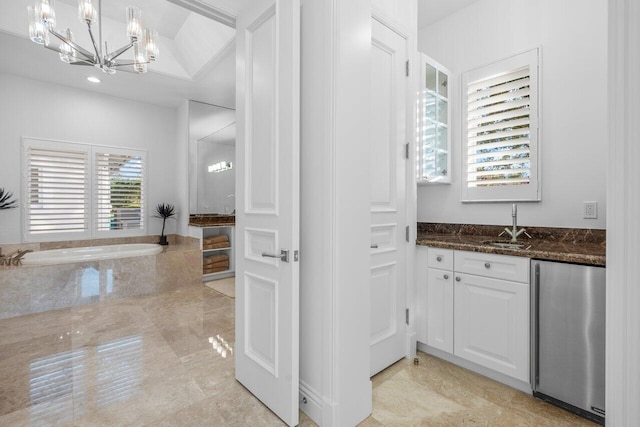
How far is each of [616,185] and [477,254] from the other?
1.26 metres

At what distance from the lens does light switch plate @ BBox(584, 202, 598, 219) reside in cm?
206

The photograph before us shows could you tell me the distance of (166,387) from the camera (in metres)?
1.88

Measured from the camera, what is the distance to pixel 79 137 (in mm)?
4512

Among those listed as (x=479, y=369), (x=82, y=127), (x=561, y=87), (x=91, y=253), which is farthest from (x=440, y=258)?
(x=82, y=127)

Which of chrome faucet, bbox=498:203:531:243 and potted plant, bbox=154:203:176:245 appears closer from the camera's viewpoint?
chrome faucet, bbox=498:203:531:243

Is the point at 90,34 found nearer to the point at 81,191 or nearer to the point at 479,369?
the point at 81,191

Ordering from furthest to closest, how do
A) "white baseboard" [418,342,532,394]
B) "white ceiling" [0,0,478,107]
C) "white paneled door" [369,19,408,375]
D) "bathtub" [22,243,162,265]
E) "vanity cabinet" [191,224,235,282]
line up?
1. "vanity cabinet" [191,224,235,282]
2. "bathtub" [22,243,162,265]
3. "white ceiling" [0,0,478,107]
4. "white paneled door" [369,19,408,375]
5. "white baseboard" [418,342,532,394]

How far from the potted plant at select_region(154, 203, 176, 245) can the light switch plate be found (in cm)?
518

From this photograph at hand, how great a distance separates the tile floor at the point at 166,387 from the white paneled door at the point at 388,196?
0.26 metres

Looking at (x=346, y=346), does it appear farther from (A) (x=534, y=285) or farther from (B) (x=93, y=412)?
(B) (x=93, y=412)

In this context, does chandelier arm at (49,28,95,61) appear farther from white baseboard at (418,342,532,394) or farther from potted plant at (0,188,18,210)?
white baseboard at (418,342,532,394)

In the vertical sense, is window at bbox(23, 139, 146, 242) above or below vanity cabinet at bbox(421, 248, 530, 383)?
above

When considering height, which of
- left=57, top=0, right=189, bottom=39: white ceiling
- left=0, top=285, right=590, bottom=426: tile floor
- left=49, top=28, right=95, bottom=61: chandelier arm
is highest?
left=57, top=0, right=189, bottom=39: white ceiling

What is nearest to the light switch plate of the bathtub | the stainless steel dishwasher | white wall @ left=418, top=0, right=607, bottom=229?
white wall @ left=418, top=0, right=607, bottom=229
